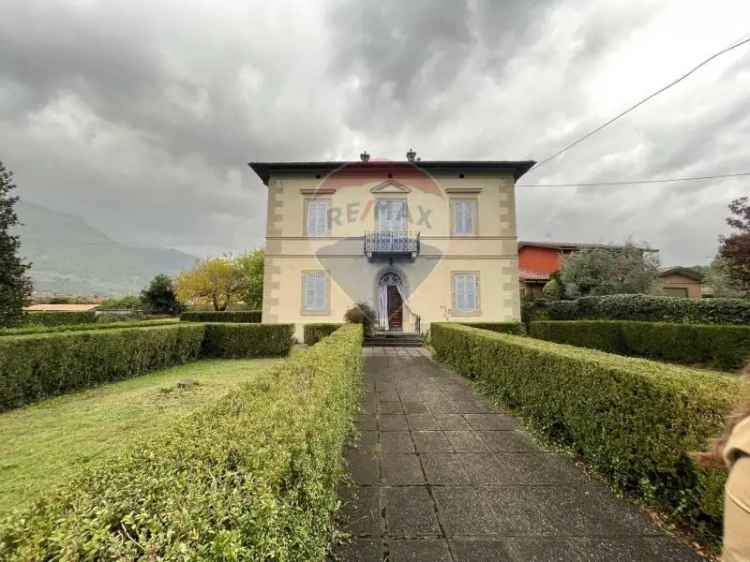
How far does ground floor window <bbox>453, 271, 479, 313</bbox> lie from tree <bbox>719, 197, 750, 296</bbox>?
367 inches

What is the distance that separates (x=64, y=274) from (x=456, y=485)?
252 m

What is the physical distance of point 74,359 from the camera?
582 centimetres

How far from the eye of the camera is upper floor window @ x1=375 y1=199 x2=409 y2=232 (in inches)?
543

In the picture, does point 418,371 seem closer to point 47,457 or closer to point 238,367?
point 238,367

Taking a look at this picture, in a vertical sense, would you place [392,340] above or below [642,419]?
below

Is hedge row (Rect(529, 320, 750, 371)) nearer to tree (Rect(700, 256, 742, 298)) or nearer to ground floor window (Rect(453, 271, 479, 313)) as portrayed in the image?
ground floor window (Rect(453, 271, 479, 313))

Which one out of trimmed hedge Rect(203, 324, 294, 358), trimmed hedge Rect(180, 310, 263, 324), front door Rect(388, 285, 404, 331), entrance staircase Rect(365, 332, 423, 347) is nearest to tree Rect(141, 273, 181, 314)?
trimmed hedge Rect(180, 310, 263, 324)

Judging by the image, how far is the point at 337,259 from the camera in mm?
13648

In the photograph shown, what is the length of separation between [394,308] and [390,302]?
333 millimetres

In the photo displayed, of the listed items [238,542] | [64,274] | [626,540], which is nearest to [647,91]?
[626,540]

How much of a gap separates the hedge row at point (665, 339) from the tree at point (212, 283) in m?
21.4

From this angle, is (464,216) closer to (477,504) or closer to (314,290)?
(314,290)

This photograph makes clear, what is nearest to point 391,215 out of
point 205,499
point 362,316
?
point 362,316

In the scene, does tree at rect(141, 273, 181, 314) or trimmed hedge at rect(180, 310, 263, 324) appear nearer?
trimmed hedge at rect(180, 310, 263, 324)
